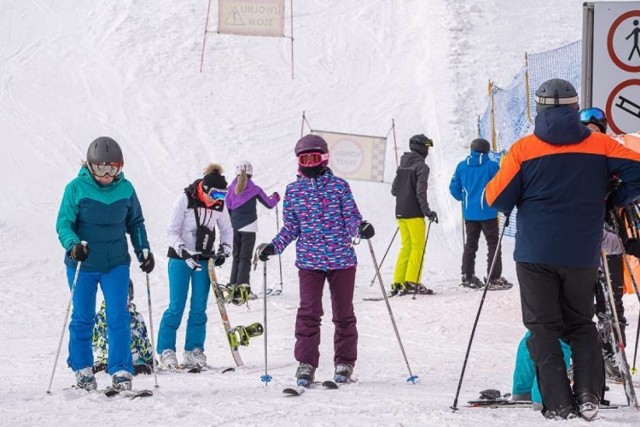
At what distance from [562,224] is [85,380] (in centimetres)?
355

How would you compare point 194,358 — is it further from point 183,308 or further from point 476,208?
point 476,208

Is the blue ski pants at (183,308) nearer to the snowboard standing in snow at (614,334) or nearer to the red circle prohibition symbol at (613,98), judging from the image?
the snowboard standing in snow at (614,334)

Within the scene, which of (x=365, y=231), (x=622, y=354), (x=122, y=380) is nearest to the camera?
(x=622, y=354)

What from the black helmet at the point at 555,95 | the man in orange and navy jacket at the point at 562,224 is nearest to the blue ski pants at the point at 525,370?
the man in orange and navy jacket at the point at 562,224

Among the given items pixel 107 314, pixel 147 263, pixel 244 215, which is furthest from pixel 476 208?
pixel 107 314

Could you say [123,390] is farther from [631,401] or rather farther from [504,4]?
[504,4]

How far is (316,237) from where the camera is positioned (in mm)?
6801

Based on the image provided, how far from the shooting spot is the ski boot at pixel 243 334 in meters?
8.18

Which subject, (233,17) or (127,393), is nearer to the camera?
(127,393)

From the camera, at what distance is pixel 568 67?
17219 millimetres

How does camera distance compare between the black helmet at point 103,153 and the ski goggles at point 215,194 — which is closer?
the black helmet at point 103,153

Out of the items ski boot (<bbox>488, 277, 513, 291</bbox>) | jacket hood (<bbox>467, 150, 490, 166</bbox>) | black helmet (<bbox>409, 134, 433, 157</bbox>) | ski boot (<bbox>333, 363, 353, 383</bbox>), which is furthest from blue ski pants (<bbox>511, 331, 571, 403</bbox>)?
jacket hood (<bbox>467, 150, 490, 166</bbox>)

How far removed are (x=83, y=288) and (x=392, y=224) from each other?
10.1m

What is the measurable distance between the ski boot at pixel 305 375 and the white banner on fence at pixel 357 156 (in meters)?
10.9
